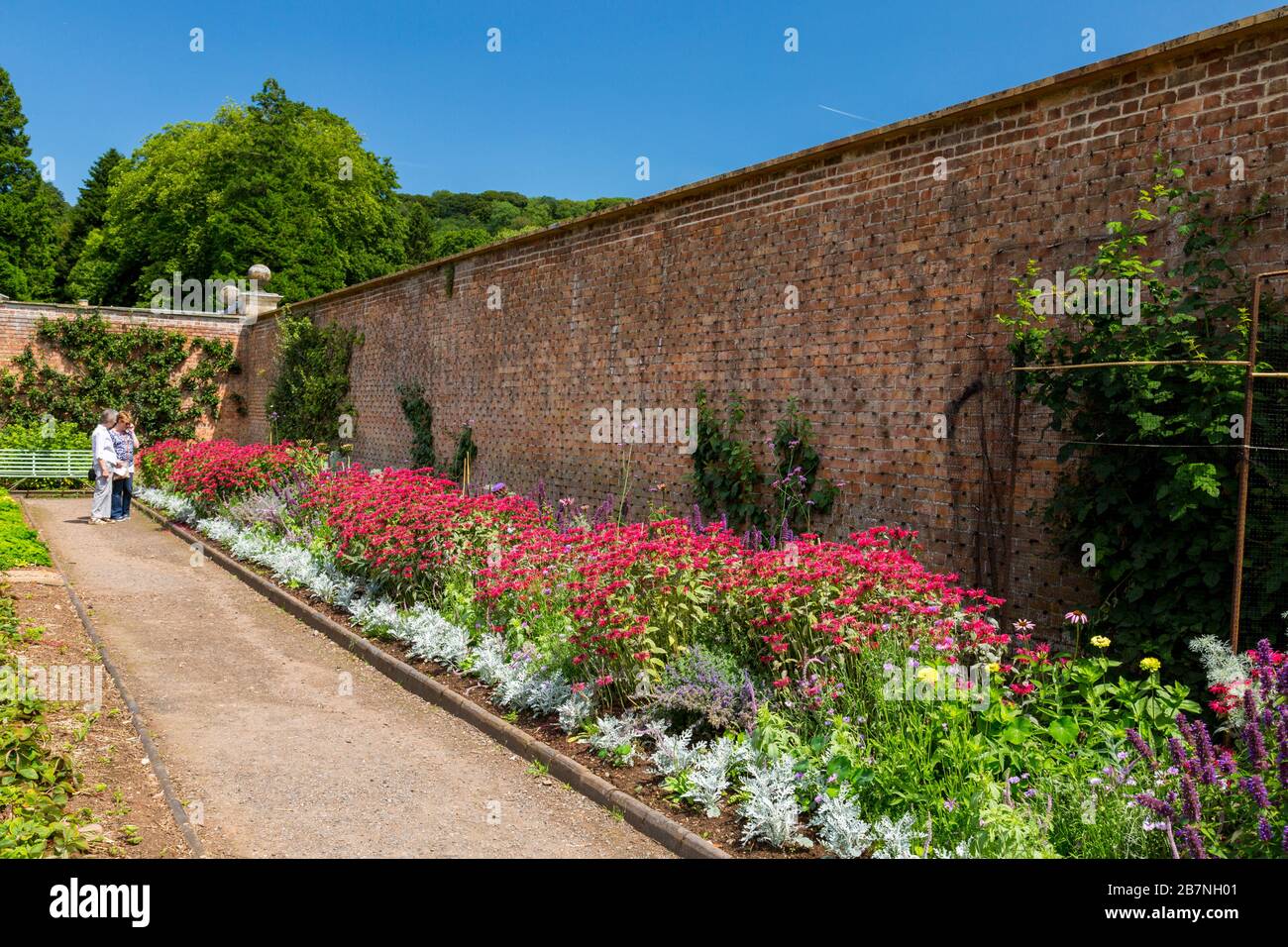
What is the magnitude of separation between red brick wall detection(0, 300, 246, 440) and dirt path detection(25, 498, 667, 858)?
16.7 meters

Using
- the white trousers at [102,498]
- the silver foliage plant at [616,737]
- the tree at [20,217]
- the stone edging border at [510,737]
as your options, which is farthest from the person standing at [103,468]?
the tree at [20,217]

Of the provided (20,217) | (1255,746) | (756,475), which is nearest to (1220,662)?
(1255,746)

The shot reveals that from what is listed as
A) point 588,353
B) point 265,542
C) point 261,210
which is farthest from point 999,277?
point 261,210

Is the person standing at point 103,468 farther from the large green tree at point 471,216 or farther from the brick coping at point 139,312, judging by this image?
the large green tree at point 471,216

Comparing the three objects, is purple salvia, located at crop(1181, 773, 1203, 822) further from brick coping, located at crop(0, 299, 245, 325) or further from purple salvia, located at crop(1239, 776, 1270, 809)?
brick coping, located at crop(0, 299, 245, 325)

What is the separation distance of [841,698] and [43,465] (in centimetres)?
2086

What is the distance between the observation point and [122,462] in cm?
1509

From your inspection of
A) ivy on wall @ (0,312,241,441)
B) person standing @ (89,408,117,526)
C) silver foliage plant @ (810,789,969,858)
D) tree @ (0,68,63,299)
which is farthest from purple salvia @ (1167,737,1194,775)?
tree @ (0,68,63,299)

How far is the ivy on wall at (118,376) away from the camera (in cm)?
2222

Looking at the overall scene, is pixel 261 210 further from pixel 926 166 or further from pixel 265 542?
pixel 926 166

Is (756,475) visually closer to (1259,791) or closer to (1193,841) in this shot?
(1193,841)

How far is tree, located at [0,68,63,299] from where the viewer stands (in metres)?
38.6

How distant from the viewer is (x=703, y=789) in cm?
433
